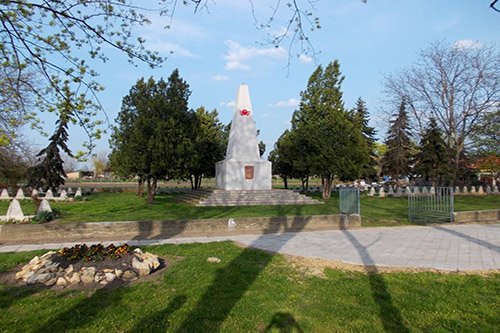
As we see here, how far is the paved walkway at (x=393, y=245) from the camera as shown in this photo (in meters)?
6.64

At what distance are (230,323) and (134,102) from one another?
21108mm

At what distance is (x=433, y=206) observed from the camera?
501 inches

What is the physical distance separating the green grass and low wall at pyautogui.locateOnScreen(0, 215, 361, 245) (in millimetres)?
3802

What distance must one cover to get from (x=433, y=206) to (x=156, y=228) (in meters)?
10.1

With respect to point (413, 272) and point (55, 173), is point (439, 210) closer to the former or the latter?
point (413, 272)

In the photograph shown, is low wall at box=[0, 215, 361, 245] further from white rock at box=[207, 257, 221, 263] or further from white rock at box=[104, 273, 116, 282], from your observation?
white rock at box=[104, 273, 116, 282]

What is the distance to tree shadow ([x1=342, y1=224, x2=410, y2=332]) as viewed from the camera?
383cm

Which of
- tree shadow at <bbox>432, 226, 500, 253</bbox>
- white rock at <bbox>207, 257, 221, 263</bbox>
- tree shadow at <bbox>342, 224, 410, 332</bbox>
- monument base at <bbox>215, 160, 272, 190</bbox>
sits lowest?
tree shadow at <bbox>342, 224, 410, 332</bbox>

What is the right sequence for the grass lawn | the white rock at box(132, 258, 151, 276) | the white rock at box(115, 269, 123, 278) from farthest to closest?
the grass lawn < the white rock at box(132, 258, 151, 276) < the white rock at box(115, 269, 123, 278)

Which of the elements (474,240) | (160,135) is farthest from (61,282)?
(160,135)

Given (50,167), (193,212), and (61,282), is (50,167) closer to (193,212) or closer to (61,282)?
(193,212)

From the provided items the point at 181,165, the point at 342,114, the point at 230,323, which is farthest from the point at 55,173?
the point at 230,323

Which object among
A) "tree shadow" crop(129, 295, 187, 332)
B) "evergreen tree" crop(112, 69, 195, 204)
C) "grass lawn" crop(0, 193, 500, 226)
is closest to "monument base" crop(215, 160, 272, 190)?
"evergreen tree" crop(112, 69, 195, 204)

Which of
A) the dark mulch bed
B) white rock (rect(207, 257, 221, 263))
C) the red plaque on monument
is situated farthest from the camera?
the red plaque on monument
